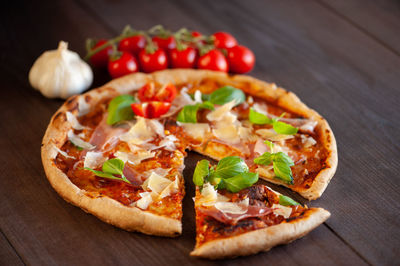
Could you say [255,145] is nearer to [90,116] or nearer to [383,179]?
[383,179]

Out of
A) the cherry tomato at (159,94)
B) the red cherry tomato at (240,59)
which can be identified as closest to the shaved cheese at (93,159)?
the cherry tomato at (159,94)

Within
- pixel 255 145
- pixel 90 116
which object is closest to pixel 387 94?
pixel 255 145

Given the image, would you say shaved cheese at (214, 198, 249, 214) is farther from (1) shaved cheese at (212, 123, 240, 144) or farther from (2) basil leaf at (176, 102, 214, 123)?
(2) basil leaf at (176, 102, 214, 123)

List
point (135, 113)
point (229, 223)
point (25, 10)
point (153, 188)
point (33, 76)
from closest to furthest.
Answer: point (229, 223) < point (153, 188) < point (135, 113) < point (33, 76) < point (25, 10)

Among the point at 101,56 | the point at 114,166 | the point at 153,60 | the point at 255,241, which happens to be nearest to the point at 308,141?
the point at 255,241

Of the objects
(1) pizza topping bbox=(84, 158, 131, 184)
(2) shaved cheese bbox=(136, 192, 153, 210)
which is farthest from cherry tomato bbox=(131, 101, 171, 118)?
(2) shaved cheese bbox=(136, 192, 153, 210)

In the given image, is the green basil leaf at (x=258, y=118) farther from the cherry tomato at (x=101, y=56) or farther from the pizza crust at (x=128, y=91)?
the cherry tomato at (x=101, y=56)

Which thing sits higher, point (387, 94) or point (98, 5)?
point (387, 94)

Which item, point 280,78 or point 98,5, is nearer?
point 280,78
